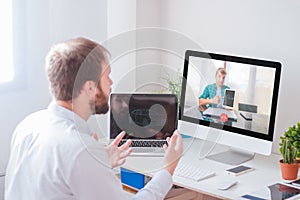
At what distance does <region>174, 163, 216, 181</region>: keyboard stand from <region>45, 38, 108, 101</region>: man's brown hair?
0.81 m

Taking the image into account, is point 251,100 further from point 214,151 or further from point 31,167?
point 31,167

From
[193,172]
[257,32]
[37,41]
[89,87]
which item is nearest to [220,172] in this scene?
[193,172]

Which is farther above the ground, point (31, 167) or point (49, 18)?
point (49, 18)

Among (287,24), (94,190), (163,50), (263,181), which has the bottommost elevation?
(263,181)

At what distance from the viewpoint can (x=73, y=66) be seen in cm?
156

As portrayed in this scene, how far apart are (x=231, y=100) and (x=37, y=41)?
1.11 m

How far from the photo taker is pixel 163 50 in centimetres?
305

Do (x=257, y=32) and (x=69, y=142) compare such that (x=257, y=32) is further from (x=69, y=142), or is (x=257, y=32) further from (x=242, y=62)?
(x=69, y=142)

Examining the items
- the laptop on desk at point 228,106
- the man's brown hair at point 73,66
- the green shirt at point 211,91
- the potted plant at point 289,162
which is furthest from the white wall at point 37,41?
the potted plant at point 289,162

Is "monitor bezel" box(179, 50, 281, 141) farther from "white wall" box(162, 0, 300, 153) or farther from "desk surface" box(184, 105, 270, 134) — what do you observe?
"white wall" box(162, 0, 300, 153)

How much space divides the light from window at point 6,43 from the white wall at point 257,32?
3.00 ft

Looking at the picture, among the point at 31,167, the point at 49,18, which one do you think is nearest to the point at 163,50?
the point at 49,18

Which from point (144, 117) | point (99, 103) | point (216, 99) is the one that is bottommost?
point (144, 117)

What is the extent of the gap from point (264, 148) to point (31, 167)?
3.73 ft
